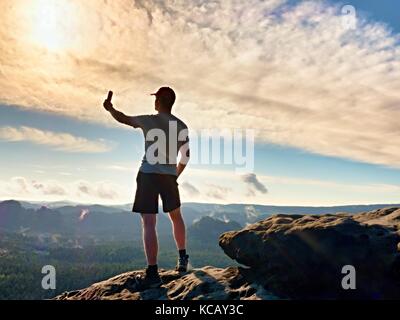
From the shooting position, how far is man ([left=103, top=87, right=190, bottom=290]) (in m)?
9.54

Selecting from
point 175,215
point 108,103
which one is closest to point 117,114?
point 108,103

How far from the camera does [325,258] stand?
9.06m

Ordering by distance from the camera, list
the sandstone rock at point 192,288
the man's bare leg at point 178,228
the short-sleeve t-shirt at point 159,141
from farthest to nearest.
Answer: the man's bare leg at point 178,228, the short-sleeve t-shirt at point 159,141, the sandstone rock at point 192,288

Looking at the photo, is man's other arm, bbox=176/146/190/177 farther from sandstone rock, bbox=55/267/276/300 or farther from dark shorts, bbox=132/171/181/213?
sandstone rock, bbox=55/267/276/300

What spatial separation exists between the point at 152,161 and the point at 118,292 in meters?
4.08

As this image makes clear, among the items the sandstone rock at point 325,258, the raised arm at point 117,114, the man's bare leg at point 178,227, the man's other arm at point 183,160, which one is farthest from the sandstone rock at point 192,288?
the raised arm at point 117,114

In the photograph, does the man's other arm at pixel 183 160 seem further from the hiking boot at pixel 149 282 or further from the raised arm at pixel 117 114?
the hiking boot at pixel 149 282

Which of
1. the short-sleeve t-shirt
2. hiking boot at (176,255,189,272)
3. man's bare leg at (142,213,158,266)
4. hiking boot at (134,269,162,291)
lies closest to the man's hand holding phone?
the short-sleeve t-shirt

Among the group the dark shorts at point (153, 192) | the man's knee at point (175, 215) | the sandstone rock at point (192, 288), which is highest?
the dark shorts at point (153, 192)

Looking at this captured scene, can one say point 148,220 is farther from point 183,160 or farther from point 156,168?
point 183,160

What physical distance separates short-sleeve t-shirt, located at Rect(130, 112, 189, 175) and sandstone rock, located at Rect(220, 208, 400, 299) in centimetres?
342

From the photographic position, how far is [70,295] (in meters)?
12.4

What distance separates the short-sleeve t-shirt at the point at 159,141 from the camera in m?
9.60
